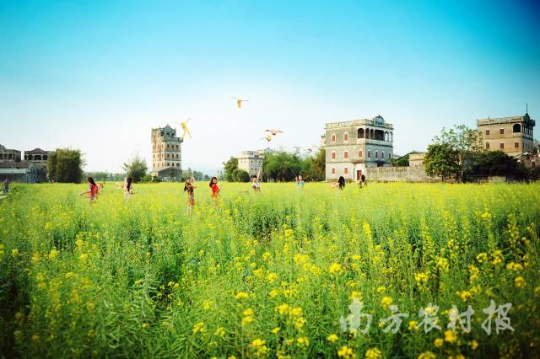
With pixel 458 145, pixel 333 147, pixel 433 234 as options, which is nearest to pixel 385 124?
pixel 333 147

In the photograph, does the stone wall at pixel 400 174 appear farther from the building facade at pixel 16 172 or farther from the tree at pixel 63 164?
the building facade at pixel 16 172

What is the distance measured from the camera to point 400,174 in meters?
47.3

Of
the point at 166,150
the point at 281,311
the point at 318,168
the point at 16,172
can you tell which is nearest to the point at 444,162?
the point at 318,168

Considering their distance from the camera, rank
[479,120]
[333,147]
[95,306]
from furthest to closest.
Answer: [479,120] → [333,147] → [95,306]

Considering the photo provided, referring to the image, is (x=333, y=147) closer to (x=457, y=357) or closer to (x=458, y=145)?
(x=458, y=145)

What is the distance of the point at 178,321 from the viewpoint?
467 cm

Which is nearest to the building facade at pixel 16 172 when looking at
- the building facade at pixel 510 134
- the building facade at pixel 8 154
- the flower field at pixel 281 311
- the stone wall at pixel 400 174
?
the building facade at pixel 8 154

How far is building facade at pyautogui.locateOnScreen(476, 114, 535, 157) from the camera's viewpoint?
202ft

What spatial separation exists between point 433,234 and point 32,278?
25.9 ft

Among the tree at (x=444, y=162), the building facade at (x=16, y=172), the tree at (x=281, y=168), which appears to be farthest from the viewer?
the tree at (x=281, y=168)

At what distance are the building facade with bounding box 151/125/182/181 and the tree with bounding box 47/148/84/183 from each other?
198 ft

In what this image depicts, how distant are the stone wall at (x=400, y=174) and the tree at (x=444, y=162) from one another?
1667 millimetres

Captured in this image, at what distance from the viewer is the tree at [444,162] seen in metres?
40.4

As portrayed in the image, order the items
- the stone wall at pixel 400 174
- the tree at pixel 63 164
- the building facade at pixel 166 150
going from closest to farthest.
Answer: the stone wall at pixel 400 174
the tree at pixel 63 164
the building facade at pixel 166 150
